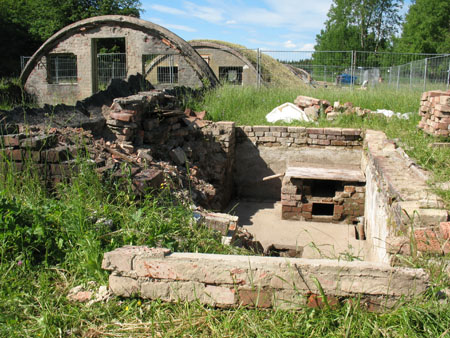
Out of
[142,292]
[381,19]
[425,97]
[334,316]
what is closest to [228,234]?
[142,292]

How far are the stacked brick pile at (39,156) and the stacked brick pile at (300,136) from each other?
5060 millimetres

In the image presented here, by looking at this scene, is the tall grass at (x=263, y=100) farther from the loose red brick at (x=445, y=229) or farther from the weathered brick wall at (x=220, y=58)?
the weathered brick wall at (x=220, y=58)

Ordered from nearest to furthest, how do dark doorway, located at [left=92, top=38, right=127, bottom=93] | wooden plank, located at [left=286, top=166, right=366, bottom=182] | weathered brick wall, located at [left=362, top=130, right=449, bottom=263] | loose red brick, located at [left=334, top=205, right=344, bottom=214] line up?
1. weathered brick wall, located at [left=362, top=130, right=449, bottom=263]
2. wooden plank, located at [left=286, top=166, right=366, bottom=182]
3. loose red brick, located at [left=334, top=205, right=344, bottom=214]
4. dark doorway, located at [left=92, top=38, right=127, bottom=93]

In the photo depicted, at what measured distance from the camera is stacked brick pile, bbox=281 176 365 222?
23.6ft

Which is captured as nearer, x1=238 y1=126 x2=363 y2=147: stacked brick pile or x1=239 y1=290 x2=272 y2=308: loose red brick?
x1=239 y1=290 x2=272 y2=308: loose red brick

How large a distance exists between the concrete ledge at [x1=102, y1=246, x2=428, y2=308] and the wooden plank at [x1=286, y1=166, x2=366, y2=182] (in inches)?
192

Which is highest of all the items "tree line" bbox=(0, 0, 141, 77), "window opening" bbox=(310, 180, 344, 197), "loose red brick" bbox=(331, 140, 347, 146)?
"tree line" bbox=(0, 0, 141, 77)

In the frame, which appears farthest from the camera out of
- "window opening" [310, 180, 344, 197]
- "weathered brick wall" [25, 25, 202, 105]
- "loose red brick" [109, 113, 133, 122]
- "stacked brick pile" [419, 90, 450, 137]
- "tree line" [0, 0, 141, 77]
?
"tree line" [0, 0, 141, 77]

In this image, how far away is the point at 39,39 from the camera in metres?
26.9

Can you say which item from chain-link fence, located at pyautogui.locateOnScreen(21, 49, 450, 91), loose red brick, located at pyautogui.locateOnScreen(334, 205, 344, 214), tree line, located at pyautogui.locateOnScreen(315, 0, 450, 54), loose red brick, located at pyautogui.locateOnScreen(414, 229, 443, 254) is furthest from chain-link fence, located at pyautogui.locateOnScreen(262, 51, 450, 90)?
tree line, located at pyautogui.locateOnScreen(315, 0, 450, 54)

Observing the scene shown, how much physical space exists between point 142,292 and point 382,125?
7478mm

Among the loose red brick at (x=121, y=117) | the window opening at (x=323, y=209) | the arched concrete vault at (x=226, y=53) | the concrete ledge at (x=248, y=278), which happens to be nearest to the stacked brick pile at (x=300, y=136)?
the window opening at (x=323, y=209)

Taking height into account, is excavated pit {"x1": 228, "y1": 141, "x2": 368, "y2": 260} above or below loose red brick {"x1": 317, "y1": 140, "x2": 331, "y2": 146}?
below

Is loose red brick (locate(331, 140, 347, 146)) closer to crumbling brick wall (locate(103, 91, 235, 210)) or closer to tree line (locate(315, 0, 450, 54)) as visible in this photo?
crumbling brick wall (locate(103, 91, 235, 210))
